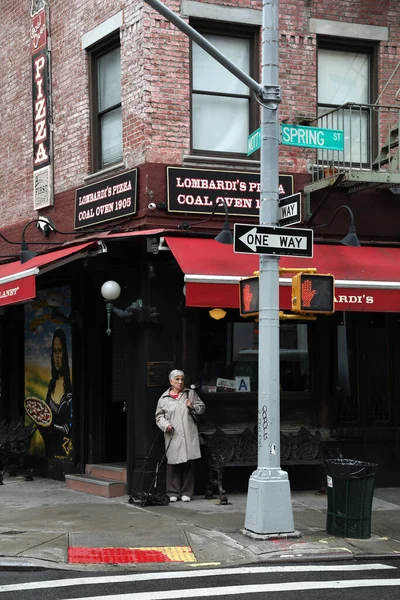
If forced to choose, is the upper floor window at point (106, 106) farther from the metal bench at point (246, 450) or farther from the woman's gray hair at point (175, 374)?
the metal bench at point (246, 450)

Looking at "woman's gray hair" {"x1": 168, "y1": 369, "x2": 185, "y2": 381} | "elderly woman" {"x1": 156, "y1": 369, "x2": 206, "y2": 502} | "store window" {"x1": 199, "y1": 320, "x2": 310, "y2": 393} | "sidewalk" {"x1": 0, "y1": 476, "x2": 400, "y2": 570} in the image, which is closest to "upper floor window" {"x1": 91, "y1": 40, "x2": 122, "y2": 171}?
"store window" {"x1": 199, "y1": 320, "x2": 310, "y2": 393}

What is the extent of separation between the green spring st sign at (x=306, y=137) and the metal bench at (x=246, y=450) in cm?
436

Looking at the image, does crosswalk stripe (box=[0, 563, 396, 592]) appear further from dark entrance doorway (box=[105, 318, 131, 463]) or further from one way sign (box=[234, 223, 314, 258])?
dark entrance doorway (box=[105, 318, 131, 463])

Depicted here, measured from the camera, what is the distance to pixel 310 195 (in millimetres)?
13789

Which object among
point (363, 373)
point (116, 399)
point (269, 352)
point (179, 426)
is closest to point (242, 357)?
point (179, 426)

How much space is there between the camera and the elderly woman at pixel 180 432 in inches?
501

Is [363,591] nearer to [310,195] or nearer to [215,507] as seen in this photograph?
[215,507]

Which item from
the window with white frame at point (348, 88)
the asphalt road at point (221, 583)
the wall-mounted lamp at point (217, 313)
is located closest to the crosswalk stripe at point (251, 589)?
the asphalt road at point (221, 583)

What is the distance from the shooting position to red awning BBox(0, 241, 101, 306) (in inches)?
504

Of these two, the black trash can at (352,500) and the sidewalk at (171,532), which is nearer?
the sidewalk at (171,532)

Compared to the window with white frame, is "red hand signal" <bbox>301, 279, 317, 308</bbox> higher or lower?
lower

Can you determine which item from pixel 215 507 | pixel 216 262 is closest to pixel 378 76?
pixel 216 262

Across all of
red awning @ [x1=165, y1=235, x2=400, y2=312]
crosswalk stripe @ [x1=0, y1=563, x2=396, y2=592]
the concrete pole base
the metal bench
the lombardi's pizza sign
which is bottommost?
crosswalk stripe @ [x1=0, y1=563, x2=396, y2=592]

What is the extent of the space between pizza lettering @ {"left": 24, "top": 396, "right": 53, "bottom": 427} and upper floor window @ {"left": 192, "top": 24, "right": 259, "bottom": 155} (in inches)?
208
